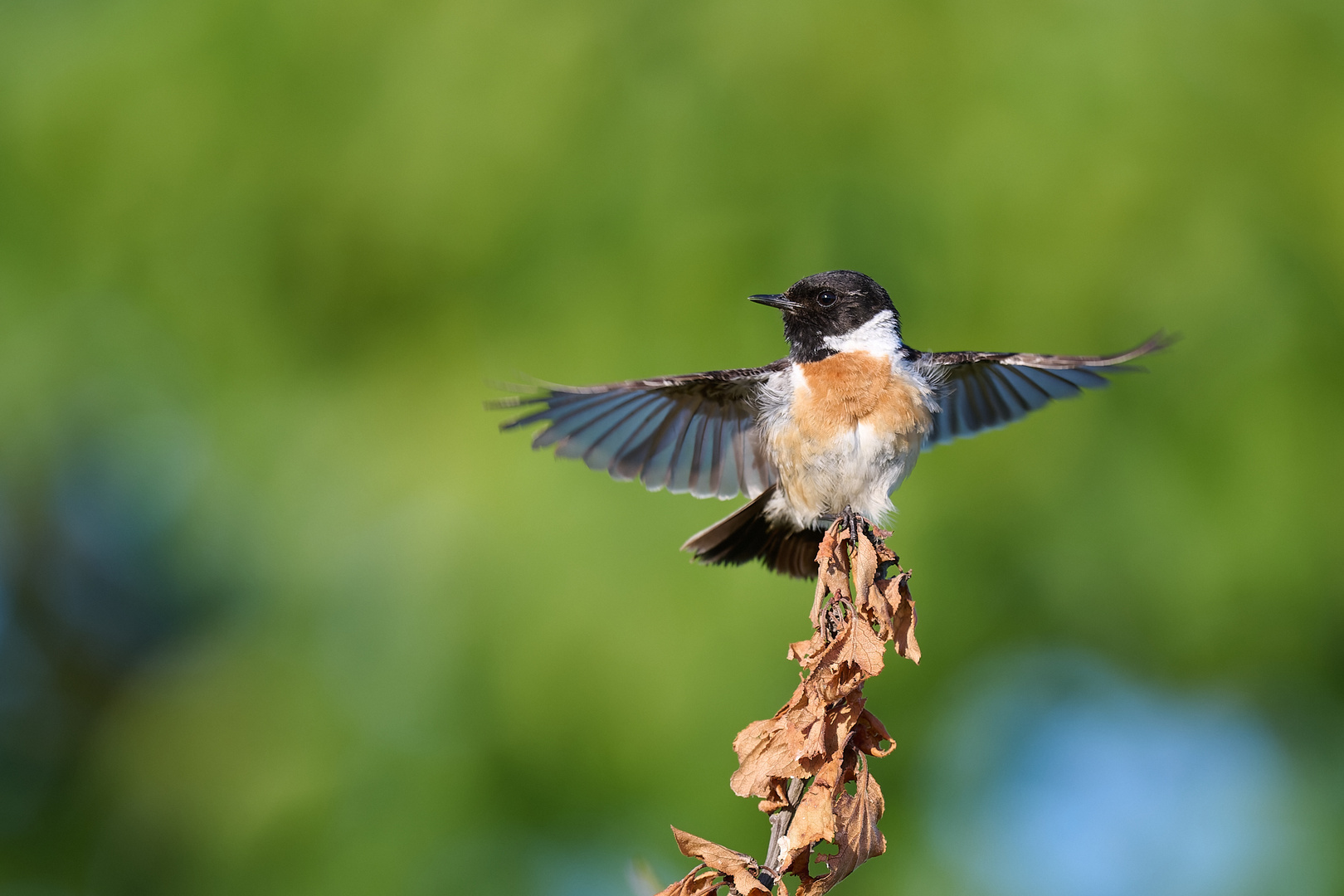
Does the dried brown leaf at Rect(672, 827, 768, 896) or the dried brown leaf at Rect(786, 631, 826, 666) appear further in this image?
the dried brown leaf at Rect(786, 631, 826, 666)

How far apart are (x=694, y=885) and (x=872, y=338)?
2.44 m

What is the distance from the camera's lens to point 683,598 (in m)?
4.59

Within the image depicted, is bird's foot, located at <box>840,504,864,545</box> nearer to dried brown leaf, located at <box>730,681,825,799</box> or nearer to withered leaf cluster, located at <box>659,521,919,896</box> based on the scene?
withered leaf cluster, located at <box>659,521,919,896</box>

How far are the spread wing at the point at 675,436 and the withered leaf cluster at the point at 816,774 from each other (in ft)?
6.06

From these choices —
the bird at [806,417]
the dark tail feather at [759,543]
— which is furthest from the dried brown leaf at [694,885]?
the dark tail feather at [759,543]

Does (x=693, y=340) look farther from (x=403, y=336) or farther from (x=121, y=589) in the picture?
(x=121, y=589)

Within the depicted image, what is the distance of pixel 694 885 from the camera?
156 cm

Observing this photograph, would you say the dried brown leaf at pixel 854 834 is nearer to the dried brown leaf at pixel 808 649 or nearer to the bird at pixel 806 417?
the dried brown leaf at pixel 808 649

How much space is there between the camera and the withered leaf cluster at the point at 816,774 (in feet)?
5.15

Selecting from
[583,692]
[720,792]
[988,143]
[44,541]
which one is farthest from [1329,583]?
[44,541]

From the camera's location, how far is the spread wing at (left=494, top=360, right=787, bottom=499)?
12.2ft

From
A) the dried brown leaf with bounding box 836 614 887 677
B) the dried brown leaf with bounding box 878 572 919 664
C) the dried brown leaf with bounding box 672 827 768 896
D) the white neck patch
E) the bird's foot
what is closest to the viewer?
the dried brown leaf with bounding box 672 827 768 896

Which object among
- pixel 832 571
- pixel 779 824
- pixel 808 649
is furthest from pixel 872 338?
pixel 779 824

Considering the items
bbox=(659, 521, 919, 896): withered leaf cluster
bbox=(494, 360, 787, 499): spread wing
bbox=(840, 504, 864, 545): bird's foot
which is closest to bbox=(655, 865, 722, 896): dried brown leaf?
bbox=(659, 521, 919, 896): withered leaf cluster
